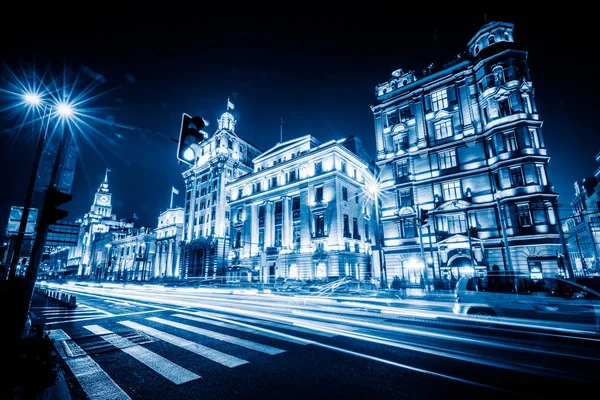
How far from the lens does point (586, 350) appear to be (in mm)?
6695

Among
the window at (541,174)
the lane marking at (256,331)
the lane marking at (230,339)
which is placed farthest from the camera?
the window at (541,174)

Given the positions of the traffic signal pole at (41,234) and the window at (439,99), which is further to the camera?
the window at (439,99)

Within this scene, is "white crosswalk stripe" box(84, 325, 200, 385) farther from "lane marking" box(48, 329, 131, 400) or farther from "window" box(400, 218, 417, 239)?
"window" box(400, 218, 417, 239)

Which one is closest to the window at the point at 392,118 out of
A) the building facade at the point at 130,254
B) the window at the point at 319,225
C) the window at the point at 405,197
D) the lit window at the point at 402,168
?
the lit window at the point at 402,168

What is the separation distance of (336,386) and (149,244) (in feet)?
267

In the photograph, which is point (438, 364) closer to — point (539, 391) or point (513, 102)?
point (539, 391)

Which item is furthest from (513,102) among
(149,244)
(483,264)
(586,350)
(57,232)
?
(149,244)

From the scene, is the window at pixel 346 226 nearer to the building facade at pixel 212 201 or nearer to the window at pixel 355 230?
the window at pixel 355 230

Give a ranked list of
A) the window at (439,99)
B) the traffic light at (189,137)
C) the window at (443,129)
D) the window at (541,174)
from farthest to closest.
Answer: the window at (439,99) → the window at (443,129) → the window at (541,174) → the traffic light at (189,137)

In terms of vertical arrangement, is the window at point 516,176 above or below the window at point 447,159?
below

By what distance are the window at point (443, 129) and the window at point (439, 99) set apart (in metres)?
1.97

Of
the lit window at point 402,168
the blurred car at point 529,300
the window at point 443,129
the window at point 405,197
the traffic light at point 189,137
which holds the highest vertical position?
the window at point 443,129

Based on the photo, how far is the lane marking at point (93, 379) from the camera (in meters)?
4.39

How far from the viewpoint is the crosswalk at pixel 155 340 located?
199 inches
